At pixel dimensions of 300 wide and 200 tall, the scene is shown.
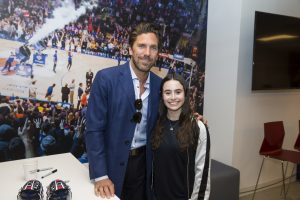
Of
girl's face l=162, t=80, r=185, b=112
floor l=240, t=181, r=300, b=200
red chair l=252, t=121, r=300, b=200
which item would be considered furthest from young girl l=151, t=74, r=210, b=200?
floor l=240, t=181, r=300, b=200

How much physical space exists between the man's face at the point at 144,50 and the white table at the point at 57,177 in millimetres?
775

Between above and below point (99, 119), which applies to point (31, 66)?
above

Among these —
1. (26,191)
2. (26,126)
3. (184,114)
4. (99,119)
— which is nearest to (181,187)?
(184,114)

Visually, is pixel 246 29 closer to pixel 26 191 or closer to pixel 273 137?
pixel 273 137

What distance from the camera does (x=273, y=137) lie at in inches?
133

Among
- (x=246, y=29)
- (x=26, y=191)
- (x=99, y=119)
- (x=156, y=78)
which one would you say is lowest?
(x=26, y=191)

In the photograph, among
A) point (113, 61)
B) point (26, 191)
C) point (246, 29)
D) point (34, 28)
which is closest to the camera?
point (26, 191)

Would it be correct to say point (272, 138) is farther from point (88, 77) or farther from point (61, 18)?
point (61, 18)

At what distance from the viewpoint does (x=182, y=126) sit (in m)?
1.77

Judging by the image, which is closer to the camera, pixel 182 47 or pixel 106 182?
pixel 106 182

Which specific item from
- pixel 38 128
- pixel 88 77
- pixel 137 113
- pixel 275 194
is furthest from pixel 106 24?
pixel 275 194

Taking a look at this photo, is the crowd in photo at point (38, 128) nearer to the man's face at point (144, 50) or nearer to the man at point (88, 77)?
the man at point (88, 77)

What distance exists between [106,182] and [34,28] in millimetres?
1491

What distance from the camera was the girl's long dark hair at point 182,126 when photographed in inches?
68.1
